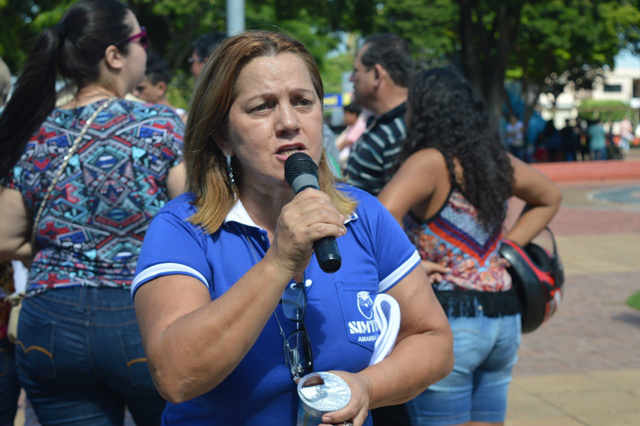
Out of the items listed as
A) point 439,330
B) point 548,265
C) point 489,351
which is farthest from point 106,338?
point 548,265

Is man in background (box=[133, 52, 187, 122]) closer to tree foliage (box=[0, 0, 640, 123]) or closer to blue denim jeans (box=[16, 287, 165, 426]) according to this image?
blue denim jeans (box=[16, 287, 165, 426])

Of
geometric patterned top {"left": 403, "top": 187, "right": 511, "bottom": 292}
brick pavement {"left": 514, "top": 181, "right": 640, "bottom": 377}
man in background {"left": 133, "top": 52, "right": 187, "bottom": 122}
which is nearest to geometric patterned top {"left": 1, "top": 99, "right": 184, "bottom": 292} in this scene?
geometric patterned top {"left": 403, "top": 187, "right": 511, "bottom": 292}

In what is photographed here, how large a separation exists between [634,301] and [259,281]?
24.6 feet

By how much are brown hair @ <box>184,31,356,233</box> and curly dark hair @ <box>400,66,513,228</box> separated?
1.22 metres

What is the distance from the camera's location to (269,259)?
1696 mm

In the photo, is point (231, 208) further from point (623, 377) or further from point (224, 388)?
point (623, 377)

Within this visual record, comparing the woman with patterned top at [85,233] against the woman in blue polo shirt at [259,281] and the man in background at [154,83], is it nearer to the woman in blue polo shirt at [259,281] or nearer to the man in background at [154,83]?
the woman in blue polo shirt at [259,281]

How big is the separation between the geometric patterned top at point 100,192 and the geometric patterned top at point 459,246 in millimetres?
1113

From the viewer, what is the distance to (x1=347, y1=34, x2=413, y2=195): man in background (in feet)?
12.8

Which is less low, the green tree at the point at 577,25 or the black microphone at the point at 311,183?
the black microphone at the point at 311,183

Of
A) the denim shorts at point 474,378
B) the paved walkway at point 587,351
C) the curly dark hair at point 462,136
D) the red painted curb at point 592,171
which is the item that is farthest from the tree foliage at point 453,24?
the denim shorts at point 474,378

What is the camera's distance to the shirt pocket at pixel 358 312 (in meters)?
1.97

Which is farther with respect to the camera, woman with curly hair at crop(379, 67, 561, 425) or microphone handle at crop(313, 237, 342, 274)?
woman with curly hair at crop(379, 67, 561, 425)

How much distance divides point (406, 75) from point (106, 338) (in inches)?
89.6
